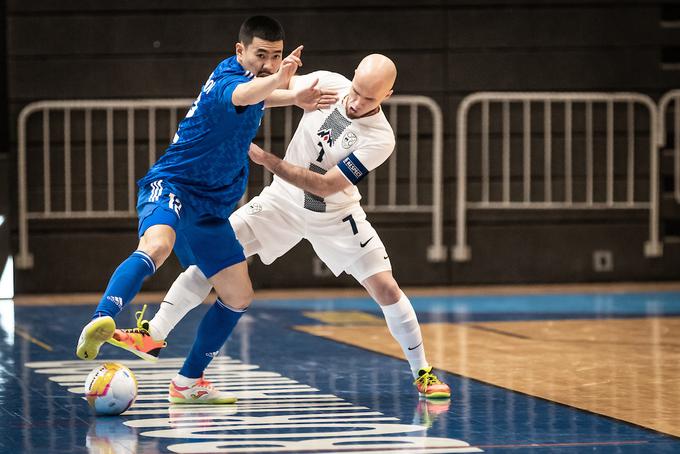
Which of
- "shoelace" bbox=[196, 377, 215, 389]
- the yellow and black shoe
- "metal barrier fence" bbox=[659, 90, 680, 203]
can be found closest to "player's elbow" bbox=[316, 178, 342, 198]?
"shoelace" bbox=[196, 377, 215, 389]

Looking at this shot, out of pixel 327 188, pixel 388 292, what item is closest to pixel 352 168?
pixel 327 188

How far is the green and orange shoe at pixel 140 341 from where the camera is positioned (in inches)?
199

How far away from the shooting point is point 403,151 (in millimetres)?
11492

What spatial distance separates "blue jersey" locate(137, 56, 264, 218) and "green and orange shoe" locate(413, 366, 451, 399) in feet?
3.64

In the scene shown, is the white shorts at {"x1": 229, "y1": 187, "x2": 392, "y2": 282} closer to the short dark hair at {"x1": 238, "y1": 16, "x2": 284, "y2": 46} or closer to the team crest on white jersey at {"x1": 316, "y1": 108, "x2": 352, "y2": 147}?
the team crest on white jersey at {"x1": 316, "y1": 108, "x2": 352, "y2": 147}

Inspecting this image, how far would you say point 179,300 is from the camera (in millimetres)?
5492

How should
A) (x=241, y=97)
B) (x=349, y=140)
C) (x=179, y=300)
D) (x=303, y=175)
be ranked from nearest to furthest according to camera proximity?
(x=241, y=97)
(x=303, y=175)
(x=179, y=300)
(x=349, y=140)

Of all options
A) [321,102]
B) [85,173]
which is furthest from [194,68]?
[321,102]

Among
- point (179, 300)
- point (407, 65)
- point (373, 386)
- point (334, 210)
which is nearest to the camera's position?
point (179, 300)

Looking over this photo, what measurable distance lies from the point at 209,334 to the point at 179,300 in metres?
0.19

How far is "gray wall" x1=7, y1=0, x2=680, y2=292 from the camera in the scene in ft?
36.7

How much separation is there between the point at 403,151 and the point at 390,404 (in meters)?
6.25

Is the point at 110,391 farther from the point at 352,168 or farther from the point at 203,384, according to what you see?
the point at 352,168

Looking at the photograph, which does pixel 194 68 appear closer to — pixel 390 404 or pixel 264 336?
pixel 264 336
